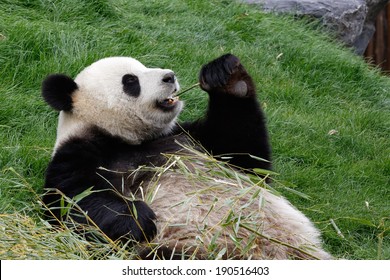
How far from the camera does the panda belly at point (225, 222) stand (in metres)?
4.89

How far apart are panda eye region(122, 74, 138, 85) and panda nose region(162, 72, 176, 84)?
224 millimetres

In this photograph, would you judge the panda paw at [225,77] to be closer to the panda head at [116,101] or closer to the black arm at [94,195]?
the panda head at [116,101]

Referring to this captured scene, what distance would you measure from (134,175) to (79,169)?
14.7 inches

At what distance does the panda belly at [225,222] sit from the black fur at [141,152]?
0.61 ft

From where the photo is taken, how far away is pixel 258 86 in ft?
28.8

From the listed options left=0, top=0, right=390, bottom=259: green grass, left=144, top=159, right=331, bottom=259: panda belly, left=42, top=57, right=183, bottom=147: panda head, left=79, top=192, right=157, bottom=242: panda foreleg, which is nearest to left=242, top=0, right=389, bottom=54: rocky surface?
left=0, top=0, right=390, bottom=259: green grass

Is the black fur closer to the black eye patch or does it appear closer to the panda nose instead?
the panda nose

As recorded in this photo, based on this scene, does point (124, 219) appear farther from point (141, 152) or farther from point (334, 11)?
point (334, 11)

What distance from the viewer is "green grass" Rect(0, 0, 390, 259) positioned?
661cm

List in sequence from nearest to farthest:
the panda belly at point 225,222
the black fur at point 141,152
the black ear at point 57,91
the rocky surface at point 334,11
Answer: the panda belly at point 225,222
the black fur at point 141,152
the black ear at point 57,91
the rocky surface at point 334,11

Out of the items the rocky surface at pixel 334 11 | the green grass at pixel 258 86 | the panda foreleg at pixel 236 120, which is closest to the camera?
the panda foreleg at pixel 236 120

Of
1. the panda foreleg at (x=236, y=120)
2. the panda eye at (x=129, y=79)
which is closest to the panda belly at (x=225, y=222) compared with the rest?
the panda foreleg at (x=236, y=120)

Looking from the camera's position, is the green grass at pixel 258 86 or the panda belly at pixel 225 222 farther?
the green grass at pixel 258 86

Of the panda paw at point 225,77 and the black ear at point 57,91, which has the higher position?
the panda paw at point 225,77
